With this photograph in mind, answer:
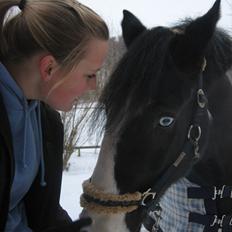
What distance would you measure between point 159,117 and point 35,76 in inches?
21.3

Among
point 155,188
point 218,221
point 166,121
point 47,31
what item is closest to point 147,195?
point 155,188

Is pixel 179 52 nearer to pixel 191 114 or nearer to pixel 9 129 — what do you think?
pixel 191 114

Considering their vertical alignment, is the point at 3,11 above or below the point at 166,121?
above

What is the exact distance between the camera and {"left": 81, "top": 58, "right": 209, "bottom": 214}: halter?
157 centimetres

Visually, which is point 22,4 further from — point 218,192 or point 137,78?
point 218,192

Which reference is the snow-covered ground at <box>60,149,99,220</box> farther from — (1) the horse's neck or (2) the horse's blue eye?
(2) the horse's blue eye

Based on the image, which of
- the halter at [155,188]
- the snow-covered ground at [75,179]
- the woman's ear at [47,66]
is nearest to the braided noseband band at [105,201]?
the halter at [155,188]

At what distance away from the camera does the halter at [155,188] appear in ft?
5.14

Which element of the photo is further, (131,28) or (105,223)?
(131,28)

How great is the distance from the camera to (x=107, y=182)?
1600 millimetres

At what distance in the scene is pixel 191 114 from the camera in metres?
1.83

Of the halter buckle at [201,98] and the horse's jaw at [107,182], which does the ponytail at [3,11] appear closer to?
the horse's jaw at [107,182]

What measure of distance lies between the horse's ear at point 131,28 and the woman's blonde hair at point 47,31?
0.68 metres

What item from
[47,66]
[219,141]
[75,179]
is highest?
[47,66]
